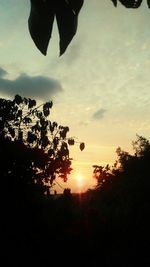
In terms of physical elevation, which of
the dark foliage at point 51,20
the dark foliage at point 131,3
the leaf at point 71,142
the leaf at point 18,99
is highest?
the leaf at point 18,99

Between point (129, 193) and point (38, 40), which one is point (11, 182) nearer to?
point (38, 40)

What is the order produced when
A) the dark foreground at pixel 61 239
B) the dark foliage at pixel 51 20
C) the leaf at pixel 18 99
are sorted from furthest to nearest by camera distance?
the leaf at pixel 18 99
the dark foreground at pixel 61 239
the dark foliage at pixel 51 20

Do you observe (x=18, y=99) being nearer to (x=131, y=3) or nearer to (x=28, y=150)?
(x=28, y=150)

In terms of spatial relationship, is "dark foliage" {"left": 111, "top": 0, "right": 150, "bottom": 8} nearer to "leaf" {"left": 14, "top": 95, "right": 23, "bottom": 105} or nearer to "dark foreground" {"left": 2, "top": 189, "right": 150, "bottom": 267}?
"dark foreground" {"left": 2, "top": 189, "right": 150, "bottom": 267}

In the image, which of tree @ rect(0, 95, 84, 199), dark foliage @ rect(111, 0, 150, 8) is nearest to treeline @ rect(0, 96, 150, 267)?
tree @ rect(0, 95, 84, 199)

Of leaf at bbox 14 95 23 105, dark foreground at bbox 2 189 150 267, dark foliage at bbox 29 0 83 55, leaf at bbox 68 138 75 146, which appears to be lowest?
dark foliage at bbox 29 0 83 55

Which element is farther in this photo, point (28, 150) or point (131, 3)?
point (28, 150)

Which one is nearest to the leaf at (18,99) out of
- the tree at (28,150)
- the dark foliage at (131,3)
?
the tree at (28,150)

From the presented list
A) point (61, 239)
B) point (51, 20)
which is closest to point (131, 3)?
point (51, 20)

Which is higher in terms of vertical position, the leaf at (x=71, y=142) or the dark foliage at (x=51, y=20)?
the leaf at (x=71, y=142)

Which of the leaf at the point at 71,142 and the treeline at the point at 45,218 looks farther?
the leaf at the point at 71,142

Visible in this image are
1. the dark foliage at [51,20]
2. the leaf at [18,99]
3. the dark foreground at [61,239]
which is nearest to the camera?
the dark foliage at [51,20]

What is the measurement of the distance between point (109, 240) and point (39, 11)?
1868 cm

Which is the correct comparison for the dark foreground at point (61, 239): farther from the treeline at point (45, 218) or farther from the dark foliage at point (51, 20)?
the dark foliage at point (51, 20)
